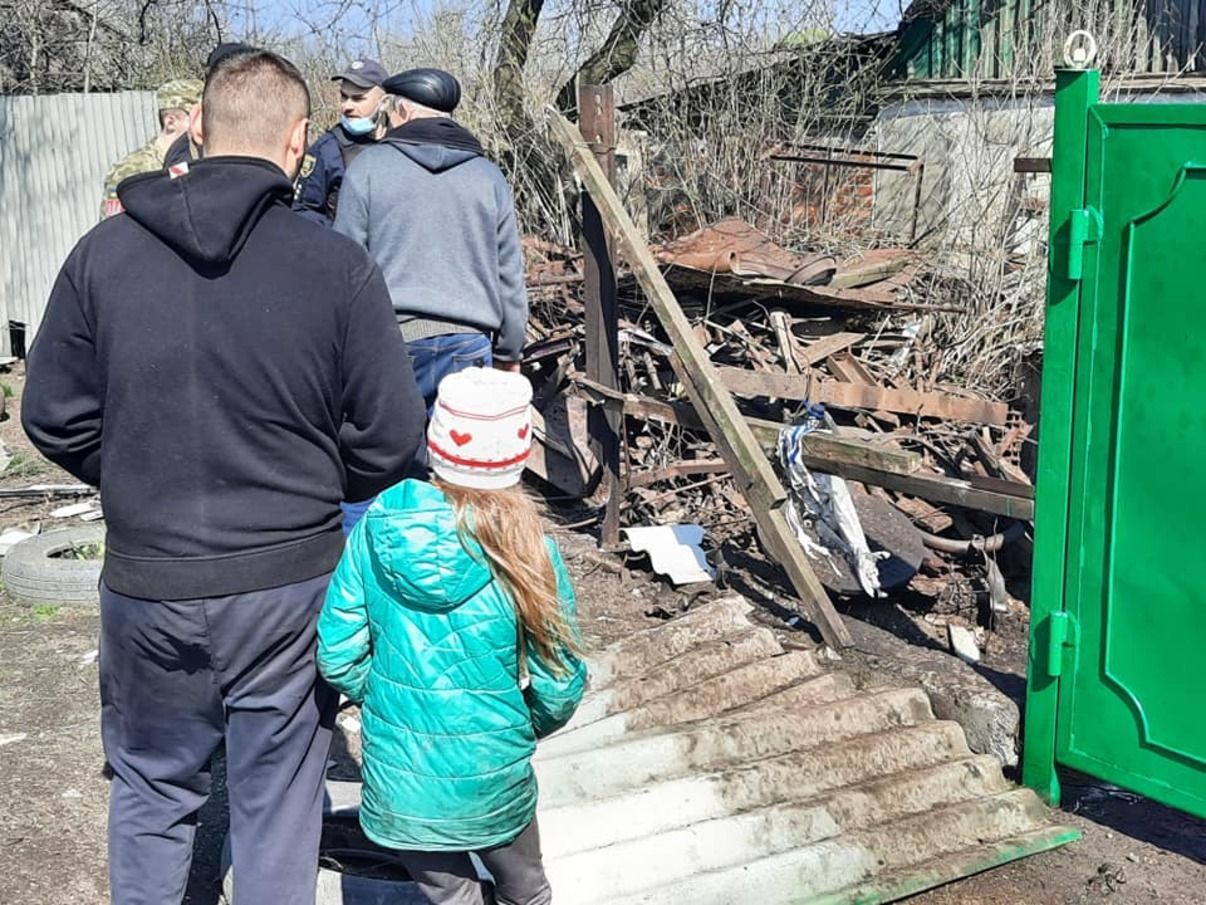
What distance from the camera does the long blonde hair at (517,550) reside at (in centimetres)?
258

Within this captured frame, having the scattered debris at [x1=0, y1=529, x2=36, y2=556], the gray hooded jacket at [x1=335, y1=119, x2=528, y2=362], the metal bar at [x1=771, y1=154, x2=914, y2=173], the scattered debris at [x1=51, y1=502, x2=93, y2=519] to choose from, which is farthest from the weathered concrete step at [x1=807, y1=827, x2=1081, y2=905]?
the metal bar at [x1=771, y1=154, x2=914, y2=173]

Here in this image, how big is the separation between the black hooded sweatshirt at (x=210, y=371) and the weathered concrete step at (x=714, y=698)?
5.42 feet

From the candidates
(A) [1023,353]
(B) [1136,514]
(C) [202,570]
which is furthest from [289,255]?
(A) [1023,353]

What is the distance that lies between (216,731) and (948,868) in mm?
2146

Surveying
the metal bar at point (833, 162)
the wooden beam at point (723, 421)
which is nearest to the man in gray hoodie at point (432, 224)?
the wooden beam at point (723, 421)

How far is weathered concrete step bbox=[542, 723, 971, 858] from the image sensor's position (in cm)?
374

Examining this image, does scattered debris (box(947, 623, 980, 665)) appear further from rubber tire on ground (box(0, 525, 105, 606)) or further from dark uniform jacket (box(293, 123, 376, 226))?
rubber tire on ground (box(0, 525, 105, 606))

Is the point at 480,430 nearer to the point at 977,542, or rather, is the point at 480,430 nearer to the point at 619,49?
the point at 977,542

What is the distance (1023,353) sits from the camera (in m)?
7.73

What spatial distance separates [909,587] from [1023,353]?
2.47 m

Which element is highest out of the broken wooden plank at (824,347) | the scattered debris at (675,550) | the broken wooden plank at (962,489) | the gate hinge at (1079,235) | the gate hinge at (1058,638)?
the gate hinge at (1079,235)

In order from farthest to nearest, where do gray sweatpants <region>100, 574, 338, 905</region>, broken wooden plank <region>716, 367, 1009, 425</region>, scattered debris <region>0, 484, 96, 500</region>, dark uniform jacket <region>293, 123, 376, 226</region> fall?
scattered debris <region>0, 484, 96, 500</region>, broken wooden plank <region>716, 367, 1009, 425</region>, dark uniform jacket <region>293, 123, 376, 226</region>, gray sweatpants <region>100, 574, 338, 905</region>

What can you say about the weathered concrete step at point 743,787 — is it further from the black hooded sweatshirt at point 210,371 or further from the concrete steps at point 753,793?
the black hooded sweatshirt at point 210,371

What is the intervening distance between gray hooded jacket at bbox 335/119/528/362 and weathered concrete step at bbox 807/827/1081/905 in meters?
2.47
